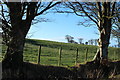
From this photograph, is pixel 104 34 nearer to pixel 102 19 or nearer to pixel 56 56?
pixel 102 19

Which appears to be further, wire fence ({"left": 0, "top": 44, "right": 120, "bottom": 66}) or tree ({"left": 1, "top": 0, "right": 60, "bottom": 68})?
wire fence ({"left": 0, "top": 44, "right": 120, "bottom": 66})

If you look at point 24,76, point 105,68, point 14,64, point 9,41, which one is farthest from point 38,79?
point 105,68

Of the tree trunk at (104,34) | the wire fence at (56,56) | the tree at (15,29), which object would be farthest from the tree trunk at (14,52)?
the tree trunk at (104,34)

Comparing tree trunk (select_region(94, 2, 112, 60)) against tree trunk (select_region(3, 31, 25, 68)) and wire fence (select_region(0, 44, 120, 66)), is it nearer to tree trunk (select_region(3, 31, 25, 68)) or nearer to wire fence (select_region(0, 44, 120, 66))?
wire fence (select_region(0, 44, 120, 66))

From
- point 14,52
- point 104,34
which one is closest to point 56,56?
point 104,34

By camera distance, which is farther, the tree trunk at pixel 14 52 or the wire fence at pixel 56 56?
the wire fence at pixel 56 56

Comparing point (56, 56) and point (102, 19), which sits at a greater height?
point (102, 19)

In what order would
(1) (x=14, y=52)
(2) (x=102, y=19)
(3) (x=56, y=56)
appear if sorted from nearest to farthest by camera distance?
(1) (x=14, y=52) < (2) (x=102, y=19) < (3) (x=56, y=56)

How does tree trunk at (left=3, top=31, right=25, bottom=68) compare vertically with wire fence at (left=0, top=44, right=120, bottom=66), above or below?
above

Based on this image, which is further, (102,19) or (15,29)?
(102,19)

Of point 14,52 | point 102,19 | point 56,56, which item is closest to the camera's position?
point 14,52

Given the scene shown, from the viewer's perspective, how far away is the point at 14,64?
307 inches

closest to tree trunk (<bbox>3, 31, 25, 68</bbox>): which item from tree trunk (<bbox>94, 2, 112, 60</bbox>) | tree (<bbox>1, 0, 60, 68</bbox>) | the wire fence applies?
tree (<bbox>1, 0, 60, 68</bbox>)

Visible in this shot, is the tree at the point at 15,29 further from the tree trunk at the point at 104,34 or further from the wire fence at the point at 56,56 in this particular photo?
the tree trunk at the point at 104,34
